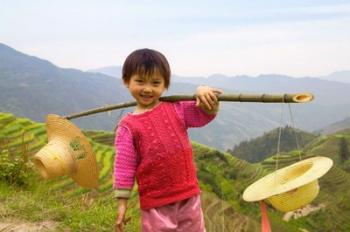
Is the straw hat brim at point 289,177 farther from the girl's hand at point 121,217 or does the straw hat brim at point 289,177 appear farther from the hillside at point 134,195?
the hillside at point 134,195

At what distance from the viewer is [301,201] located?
2635mm

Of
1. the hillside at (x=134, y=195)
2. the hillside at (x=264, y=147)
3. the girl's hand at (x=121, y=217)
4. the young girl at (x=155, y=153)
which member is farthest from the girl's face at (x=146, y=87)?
the hillside at (x=264, y=147)

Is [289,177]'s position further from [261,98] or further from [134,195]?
[134,195]

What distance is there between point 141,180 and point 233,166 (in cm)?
4136

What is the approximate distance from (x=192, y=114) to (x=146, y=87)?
323mm

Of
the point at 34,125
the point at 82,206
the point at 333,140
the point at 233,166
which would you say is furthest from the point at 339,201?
the point at 82,206

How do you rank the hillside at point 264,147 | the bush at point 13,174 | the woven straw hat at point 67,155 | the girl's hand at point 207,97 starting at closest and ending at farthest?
the girl's hand at point 207,97
the woven straw hat at point 67,155
the bush at point 13,174
the hillside at point 264,147

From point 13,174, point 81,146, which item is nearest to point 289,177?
point 81,146

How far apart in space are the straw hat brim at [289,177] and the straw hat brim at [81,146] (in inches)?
69.1

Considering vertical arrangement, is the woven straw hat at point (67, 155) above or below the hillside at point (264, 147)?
above

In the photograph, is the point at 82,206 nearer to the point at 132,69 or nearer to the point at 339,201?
the point at 132,69

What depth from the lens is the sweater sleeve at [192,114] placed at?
8.52 feet

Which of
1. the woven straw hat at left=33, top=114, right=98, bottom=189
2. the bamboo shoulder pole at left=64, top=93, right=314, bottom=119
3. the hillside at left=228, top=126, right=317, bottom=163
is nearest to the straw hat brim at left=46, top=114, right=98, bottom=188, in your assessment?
the woven straw hat at left=33, top=114, right=98, bottom=189

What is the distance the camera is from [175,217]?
101 inches
